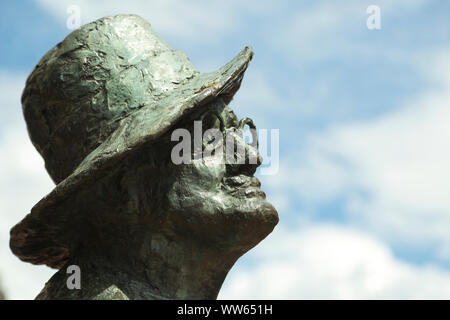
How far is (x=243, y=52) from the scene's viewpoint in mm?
6574

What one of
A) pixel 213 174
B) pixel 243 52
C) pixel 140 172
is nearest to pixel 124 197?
pixel 140 172

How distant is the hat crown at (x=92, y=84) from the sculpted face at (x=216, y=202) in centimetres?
59

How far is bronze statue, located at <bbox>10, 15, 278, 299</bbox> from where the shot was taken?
20.0ft

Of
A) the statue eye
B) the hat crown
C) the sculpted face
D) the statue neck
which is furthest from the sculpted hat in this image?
the statue neck

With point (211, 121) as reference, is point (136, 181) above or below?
below

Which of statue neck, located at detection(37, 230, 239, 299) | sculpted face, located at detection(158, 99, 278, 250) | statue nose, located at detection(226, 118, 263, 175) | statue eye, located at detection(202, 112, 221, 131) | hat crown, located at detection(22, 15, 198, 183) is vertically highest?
hat crown, located at detection(22, 15, 198, 183)

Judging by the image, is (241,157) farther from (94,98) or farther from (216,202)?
(94,98)

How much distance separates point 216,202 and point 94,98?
4.44ft

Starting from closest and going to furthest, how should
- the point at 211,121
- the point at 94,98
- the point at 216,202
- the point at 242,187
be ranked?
1. the point at 216,202
2. the point at 242,187
3. the point at 211,121
4. the point at 94,98

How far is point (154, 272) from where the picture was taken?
20.5ft

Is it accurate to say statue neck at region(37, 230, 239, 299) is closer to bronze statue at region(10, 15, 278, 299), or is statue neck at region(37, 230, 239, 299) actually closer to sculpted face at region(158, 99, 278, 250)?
bronze statue at region(10, 15, 278, 299)

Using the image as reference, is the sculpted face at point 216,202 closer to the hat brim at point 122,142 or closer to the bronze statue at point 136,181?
the bronze statue at point 136,181

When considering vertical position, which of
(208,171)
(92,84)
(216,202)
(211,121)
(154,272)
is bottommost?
(154,272)

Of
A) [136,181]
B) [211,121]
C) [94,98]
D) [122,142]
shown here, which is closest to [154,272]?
[136,181]
